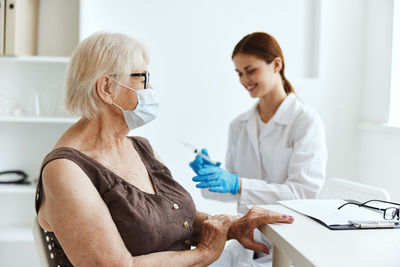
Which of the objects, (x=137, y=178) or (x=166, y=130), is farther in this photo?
(x=166, y=130)

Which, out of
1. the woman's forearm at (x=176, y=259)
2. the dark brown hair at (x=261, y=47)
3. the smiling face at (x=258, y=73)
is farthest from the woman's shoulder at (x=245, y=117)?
the woman's forearm at (x=176, y=259)

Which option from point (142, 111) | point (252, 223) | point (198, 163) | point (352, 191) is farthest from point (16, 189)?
point (352, 191)

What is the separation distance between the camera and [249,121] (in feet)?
6.56

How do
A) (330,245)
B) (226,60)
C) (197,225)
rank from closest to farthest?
(330,245), (197,225), (226,60)

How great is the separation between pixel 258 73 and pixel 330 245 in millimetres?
1134

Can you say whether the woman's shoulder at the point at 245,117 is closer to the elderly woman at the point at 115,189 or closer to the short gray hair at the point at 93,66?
the elderly woman at the point at 115,189

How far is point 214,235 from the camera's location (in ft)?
4.06

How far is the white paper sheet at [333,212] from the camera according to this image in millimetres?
1027

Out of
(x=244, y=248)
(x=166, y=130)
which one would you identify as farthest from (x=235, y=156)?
(x=244, y=248)

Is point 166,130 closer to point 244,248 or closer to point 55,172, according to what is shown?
point 244,248

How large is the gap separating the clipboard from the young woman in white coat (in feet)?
1.50

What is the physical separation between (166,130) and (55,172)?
1.60 metres

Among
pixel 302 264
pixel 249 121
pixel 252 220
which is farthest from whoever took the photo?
pixel 249 121

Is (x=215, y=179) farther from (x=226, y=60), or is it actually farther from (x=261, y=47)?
(x=226, y=60)
